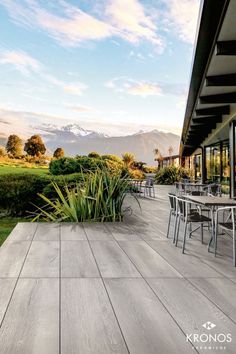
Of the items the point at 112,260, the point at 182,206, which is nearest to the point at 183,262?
the point at 112,260

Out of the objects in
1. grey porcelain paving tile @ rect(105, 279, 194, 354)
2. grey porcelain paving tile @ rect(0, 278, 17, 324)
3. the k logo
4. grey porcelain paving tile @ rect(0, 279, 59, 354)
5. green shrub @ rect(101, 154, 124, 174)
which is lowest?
the k logo

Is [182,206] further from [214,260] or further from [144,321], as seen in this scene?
[144,321]

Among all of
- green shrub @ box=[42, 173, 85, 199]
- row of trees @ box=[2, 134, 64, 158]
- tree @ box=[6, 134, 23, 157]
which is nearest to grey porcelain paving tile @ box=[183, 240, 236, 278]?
green shrub @ box=[42, 173, 85, 199]

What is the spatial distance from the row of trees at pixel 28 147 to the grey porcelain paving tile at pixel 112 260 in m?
37.5

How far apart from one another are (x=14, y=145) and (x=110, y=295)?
42625mm

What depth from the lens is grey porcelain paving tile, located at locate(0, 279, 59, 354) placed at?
2.14 m

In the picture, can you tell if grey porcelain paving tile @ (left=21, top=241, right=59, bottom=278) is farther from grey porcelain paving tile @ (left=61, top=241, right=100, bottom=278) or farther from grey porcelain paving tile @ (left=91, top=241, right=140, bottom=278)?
grey porcelain paving tile @ (left=91, top=241, right=140, bottom=278)

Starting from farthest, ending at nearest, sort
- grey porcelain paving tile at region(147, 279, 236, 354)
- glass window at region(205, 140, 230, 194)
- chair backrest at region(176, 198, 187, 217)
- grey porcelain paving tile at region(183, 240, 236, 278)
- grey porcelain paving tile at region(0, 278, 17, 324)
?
glass window at region(205, 140, 230, 194) < chair backrest at region(176, 198, 187, 217) < grey porcelain paving tile at region(183, 240, 236, 278) < grey porcelain paving tile at region(0, 278, 17, 324) < grey porcelain paving tile at region(147, 279, 236, 354)

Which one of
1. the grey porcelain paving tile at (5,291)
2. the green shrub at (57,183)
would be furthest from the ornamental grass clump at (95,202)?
the grey porcelain paving tile at (5,291)

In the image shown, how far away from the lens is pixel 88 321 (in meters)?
2.51

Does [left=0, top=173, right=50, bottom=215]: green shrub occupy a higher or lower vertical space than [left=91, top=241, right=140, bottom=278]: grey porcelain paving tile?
higher

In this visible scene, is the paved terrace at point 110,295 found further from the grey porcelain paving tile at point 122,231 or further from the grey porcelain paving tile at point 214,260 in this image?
the grey porcelain paving tile at point 122,231

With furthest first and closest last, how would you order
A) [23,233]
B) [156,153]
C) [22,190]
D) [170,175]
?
[156,153] → [170,175] → [22,190] → [23,233]

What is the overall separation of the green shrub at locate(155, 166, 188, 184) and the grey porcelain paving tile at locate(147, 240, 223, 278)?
18.1 metres
